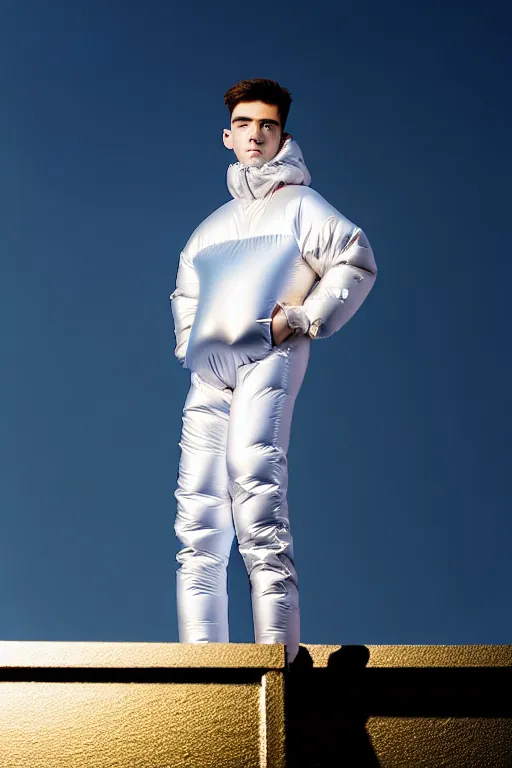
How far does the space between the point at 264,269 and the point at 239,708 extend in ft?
2.96

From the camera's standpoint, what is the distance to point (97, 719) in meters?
1.38

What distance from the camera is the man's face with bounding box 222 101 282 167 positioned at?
2.12 m

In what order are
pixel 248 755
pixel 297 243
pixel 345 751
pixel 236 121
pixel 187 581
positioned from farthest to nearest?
pixel 236 121
pixel 297 243
pixel 187 581
pixel 345 751
pixel 248 755

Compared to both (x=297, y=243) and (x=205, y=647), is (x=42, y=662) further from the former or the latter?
(x=297, y=243)

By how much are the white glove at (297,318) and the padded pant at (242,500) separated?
4 cm

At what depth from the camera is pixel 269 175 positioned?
6.84 ft

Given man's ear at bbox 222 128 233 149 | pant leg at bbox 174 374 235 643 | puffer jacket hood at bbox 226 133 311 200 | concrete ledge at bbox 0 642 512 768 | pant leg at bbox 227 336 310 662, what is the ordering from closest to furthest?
concrete ledge at bbox 0 642 512 768, pant leg at bbox 227 336 310 662, pant leg at bbox 174 374 235 643, puffer jacket hood at bbox 226 133 311 200, man's ear at bbox 222 128 233 149

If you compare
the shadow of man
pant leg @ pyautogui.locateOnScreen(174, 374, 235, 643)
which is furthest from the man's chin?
the shadow of man

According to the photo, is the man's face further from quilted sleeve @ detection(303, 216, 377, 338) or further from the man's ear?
quilted sleeve @ detection(303, 216, 377, 338)

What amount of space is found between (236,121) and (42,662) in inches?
50.1

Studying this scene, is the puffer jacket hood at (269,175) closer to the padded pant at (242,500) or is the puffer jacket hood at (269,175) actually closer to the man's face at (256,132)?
the man's face at (256,132)

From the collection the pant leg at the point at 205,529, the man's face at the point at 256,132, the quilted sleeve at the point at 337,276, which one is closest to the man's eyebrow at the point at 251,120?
the man's face at the point at 256,132

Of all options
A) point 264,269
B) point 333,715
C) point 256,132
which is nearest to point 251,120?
point 256,132

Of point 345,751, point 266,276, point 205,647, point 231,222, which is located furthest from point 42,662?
point 231,222
